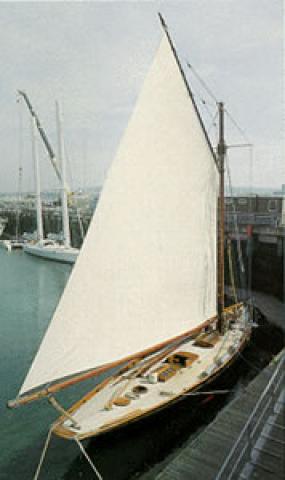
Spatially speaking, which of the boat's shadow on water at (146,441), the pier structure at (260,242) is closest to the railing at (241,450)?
the boat's shadow on water at (146,441)

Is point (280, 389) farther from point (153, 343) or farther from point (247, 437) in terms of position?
point (153, 343)

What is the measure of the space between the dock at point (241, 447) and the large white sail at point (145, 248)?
3.74 m

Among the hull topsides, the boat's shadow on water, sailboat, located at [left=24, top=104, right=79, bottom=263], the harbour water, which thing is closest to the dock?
the boat's shadow on water

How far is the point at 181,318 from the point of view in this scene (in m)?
15.4

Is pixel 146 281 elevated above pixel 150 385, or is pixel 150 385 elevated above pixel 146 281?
pixel 146 281

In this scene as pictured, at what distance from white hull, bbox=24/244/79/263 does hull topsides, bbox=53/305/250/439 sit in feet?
117

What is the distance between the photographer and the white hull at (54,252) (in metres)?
52.4

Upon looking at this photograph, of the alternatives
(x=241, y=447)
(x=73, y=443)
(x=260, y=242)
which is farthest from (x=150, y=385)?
(x=260, y=242)

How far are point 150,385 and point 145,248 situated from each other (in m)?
4.95

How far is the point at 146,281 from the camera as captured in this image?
13414mm

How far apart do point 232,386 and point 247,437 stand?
9019mm

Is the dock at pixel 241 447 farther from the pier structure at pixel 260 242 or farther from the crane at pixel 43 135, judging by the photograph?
the crane at pixel 43 135

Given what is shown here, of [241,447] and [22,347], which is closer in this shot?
[241,447]

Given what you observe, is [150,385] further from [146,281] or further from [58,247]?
[58,247]
